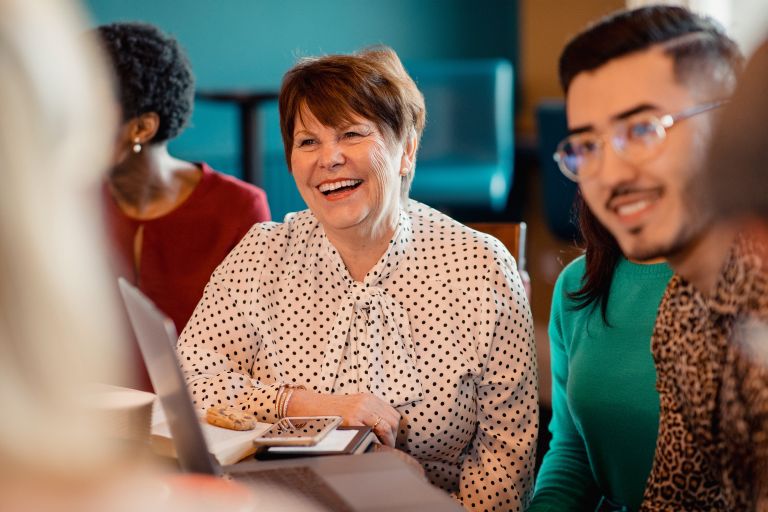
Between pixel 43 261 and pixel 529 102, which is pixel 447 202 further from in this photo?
pixel 43 261

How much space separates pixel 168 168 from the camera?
8.31 feet

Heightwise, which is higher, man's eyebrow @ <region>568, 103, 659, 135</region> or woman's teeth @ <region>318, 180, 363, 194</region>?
man's eyebrow @ <region>568, 103, 659, 135</region>

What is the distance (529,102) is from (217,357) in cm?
479

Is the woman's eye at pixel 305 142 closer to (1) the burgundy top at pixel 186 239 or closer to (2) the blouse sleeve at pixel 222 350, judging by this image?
(2) the blouse sleeve at pixel 222 350

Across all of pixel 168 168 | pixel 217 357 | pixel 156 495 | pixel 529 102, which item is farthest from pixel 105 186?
pixel 529 102

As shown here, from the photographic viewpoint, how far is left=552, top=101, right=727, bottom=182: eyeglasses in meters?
1.07

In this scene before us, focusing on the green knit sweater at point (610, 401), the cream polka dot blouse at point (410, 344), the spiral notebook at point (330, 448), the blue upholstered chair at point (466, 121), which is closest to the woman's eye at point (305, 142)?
the cream polka dot blouse at point (410, 344)

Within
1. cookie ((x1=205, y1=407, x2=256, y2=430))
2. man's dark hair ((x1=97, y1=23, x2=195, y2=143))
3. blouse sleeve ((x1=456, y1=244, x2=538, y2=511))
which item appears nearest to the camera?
cookie ((x1=205, y1=407, x2=256, y2=430))

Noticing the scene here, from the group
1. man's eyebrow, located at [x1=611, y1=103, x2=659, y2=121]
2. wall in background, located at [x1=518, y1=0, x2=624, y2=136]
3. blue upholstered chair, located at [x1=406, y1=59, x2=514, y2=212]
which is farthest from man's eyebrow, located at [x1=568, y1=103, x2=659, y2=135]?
wall in background, located at [x1=518, y1=0, x2=624, y2=136]

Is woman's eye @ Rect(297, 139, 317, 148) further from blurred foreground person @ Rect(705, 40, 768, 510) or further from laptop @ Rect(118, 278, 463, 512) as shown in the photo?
blurred foreground person @ Rect(705, 40, 768, 510)

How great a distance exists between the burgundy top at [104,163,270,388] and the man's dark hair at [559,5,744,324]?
133 centimetres

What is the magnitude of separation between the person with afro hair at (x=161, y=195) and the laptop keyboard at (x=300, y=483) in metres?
1.18

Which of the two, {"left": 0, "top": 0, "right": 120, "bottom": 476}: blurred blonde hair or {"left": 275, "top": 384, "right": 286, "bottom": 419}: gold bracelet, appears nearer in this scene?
{"left": 0, "top": 0, "right": 120, "bottom": 476}: blurred blonde hair

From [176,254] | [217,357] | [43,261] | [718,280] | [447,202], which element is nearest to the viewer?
[43,261]
